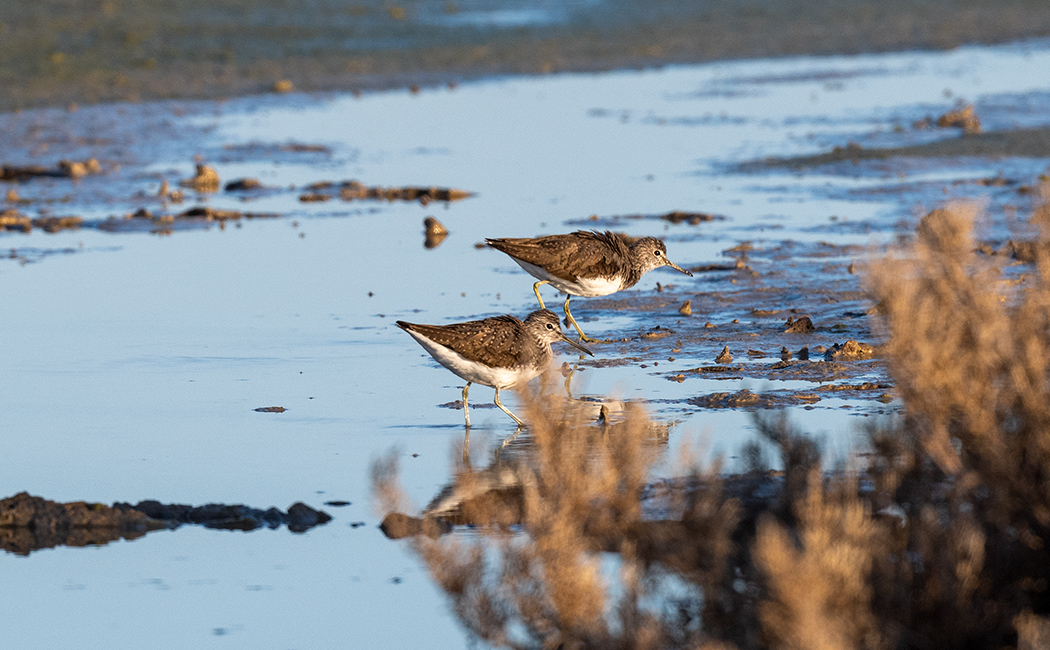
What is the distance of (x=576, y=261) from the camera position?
11141mm

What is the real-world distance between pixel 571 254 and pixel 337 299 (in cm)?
218

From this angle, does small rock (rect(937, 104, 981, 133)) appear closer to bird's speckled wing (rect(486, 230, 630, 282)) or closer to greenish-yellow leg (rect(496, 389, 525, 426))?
bird's speckled wing (rect(486, 230, 630, 282))

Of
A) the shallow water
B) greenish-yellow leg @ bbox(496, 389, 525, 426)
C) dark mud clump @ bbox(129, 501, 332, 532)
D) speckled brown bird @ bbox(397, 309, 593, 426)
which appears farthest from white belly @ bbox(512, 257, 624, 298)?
dark mud clump @ bbox(129, 501, 332, 532)

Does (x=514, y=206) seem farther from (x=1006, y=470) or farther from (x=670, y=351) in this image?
(x=1006, y=470)

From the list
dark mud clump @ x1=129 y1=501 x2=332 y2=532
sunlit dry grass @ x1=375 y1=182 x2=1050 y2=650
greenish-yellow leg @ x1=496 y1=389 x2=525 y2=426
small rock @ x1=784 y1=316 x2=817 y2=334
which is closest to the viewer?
sunlit dry grass @ x1=375 y1=182 x2=1050 y2=650

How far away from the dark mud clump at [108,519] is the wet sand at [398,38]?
1868 cm

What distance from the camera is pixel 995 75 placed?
2655cm

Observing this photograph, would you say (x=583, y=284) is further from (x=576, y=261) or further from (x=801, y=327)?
(x=801, y=327)

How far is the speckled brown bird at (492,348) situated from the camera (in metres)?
8.55

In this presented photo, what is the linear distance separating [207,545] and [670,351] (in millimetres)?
4357

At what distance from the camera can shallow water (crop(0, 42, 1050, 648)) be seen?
21.0 feet

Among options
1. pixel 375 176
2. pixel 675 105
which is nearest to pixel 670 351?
pixel 375 176

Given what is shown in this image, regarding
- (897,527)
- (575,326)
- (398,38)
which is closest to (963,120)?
(575,326)

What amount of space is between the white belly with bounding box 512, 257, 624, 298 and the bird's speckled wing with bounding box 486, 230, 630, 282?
0.04m
